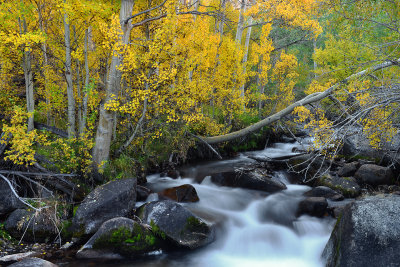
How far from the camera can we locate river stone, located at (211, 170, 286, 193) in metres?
8.98

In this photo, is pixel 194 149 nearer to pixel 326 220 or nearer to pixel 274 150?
pixel 274 150

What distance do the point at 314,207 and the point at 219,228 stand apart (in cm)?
258

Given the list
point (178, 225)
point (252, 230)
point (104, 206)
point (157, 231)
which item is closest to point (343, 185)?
point (252, 230)

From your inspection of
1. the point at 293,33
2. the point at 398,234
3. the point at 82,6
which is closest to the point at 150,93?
the point at 82,6

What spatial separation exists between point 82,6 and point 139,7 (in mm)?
2948

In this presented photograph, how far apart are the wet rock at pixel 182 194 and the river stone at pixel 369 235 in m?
3.99

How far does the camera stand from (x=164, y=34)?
7.61 meters

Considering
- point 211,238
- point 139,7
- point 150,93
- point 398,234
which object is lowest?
point 211,238

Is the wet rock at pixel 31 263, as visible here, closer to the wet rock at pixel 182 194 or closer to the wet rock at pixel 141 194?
the wet rock at pixel 141 194

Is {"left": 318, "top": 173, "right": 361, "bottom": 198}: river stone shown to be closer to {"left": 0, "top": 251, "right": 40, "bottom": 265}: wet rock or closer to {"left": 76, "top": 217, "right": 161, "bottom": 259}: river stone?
{"left": 76, "top": 217, "right": 161, "bottom": 259}: river stone

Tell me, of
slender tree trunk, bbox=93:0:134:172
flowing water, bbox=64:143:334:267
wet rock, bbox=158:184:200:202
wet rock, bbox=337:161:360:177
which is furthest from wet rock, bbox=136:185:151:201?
wet rock, bbox=337:161:360:177

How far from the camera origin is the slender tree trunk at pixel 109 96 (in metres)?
7.55

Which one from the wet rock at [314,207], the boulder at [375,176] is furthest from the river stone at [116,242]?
the boulder at [375,176]

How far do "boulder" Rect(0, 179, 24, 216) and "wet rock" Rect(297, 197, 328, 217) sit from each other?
6.85 meters
